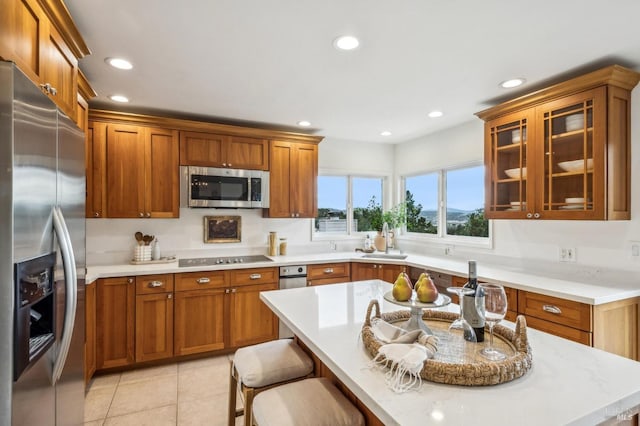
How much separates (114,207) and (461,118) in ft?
12.1

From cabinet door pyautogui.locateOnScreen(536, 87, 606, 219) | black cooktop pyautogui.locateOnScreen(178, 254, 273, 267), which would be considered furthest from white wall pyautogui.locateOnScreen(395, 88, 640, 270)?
black cooktop pyautogui.locateOnScreen(178, 254, 273, 267)

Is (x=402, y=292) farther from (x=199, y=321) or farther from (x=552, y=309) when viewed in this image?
(x=199, y=321)

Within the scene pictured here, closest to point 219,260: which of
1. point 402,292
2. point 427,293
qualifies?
point 402,292

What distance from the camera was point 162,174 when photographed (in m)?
3.41

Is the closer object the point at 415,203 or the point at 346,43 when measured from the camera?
the point at 346,43

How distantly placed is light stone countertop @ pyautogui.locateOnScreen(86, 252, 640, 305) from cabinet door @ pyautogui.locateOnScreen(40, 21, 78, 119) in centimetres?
149

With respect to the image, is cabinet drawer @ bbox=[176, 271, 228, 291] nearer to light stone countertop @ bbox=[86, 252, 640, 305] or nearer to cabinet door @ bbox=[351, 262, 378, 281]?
light stone countertop @ bbox=[86, 252, 640, 305]

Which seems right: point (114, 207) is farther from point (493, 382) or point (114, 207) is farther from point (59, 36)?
point (493, 382)

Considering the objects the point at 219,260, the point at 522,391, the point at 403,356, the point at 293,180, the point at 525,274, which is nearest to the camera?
the point at 522,391

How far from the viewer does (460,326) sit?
1459 millimetres

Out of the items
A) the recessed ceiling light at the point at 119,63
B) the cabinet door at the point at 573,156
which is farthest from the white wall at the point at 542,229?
the recessed ceiling light at the point at 119,63

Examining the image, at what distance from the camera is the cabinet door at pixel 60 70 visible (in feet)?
5.15

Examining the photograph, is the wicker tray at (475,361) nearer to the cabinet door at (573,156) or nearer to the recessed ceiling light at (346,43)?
the recessed ceiling light at (346,43)

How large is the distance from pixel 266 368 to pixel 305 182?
2679 millimetres
